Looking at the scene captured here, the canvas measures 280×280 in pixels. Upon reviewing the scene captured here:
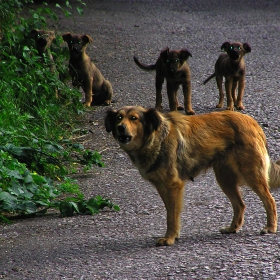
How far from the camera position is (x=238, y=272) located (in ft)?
15.5

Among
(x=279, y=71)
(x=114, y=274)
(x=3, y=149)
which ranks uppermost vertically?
(x=279, y=71)

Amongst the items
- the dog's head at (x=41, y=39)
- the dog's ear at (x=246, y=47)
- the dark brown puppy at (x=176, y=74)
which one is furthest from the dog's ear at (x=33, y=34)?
the dog's ear at (x=246, y=47)

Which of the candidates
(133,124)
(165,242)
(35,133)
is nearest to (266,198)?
(165,242)

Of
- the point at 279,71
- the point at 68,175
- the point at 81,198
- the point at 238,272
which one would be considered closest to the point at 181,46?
the point at 279,71

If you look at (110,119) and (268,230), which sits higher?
(110,119)

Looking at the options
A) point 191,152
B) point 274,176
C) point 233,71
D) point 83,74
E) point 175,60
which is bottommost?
point 274,176

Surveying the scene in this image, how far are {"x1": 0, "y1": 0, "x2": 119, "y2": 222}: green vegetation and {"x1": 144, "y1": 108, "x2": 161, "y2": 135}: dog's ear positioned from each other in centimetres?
114

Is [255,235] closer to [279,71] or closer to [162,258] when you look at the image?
[162,258]

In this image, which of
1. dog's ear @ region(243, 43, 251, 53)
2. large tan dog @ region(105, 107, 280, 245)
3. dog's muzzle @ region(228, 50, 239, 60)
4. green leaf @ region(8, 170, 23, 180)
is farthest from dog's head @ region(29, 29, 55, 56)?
large tan dog @ region(105, 107, 280, 245)

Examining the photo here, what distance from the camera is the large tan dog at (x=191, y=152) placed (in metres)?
5.70

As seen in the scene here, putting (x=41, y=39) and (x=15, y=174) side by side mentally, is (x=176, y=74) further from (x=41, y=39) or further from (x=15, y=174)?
(x=15, y=174)

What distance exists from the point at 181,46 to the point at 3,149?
8875 mm

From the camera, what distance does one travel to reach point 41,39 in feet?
35.4

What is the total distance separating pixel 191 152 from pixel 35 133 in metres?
3.32
